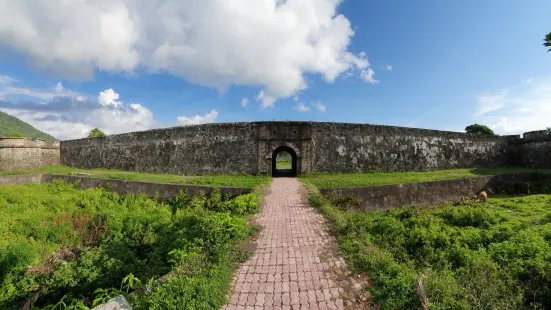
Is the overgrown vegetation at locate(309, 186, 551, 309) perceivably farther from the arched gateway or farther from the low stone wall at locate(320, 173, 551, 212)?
the arched gateway

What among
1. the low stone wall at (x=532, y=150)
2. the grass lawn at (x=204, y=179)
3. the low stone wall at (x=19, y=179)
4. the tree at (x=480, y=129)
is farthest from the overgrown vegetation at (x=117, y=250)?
the tree at (x=480, y=129)

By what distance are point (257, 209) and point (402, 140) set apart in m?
12.7

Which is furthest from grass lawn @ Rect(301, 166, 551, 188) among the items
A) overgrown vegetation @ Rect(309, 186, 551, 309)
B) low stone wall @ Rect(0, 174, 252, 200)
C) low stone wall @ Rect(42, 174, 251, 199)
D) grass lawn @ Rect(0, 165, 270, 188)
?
low stone wall @ Rect(0, 174, 252, 200)

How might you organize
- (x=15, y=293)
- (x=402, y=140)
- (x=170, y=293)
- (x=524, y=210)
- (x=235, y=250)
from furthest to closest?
1. (x=402, y=140)
2. (x=524, y=210)
3. (x=15, y=293)
4. (x=235, y=250)
5. (x=170, y=293)

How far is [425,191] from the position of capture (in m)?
11.8

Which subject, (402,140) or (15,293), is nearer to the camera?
(15,293)

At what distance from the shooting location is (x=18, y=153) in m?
19.4

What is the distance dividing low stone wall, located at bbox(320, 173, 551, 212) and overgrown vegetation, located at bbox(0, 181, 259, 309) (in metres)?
4.56

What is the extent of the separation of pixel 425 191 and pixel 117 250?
11.8 m

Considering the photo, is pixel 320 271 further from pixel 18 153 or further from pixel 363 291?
pixel 18 153

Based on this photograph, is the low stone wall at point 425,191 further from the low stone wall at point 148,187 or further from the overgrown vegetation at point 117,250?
the overgrown vegetation at point 117,250

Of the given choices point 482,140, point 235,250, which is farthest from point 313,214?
point 482,140

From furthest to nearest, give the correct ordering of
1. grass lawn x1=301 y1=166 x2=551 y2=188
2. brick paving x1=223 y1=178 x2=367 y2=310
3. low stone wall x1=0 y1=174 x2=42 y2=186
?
1. low stone wall x1=0 y1=174 x2=42 y2=186
2. grass lawn x1=301 y1=166 x2=551 y2=188
3. brick paving x1=223 y1=178 x2=367 y2=310

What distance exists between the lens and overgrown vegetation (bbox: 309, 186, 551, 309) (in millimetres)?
3406
